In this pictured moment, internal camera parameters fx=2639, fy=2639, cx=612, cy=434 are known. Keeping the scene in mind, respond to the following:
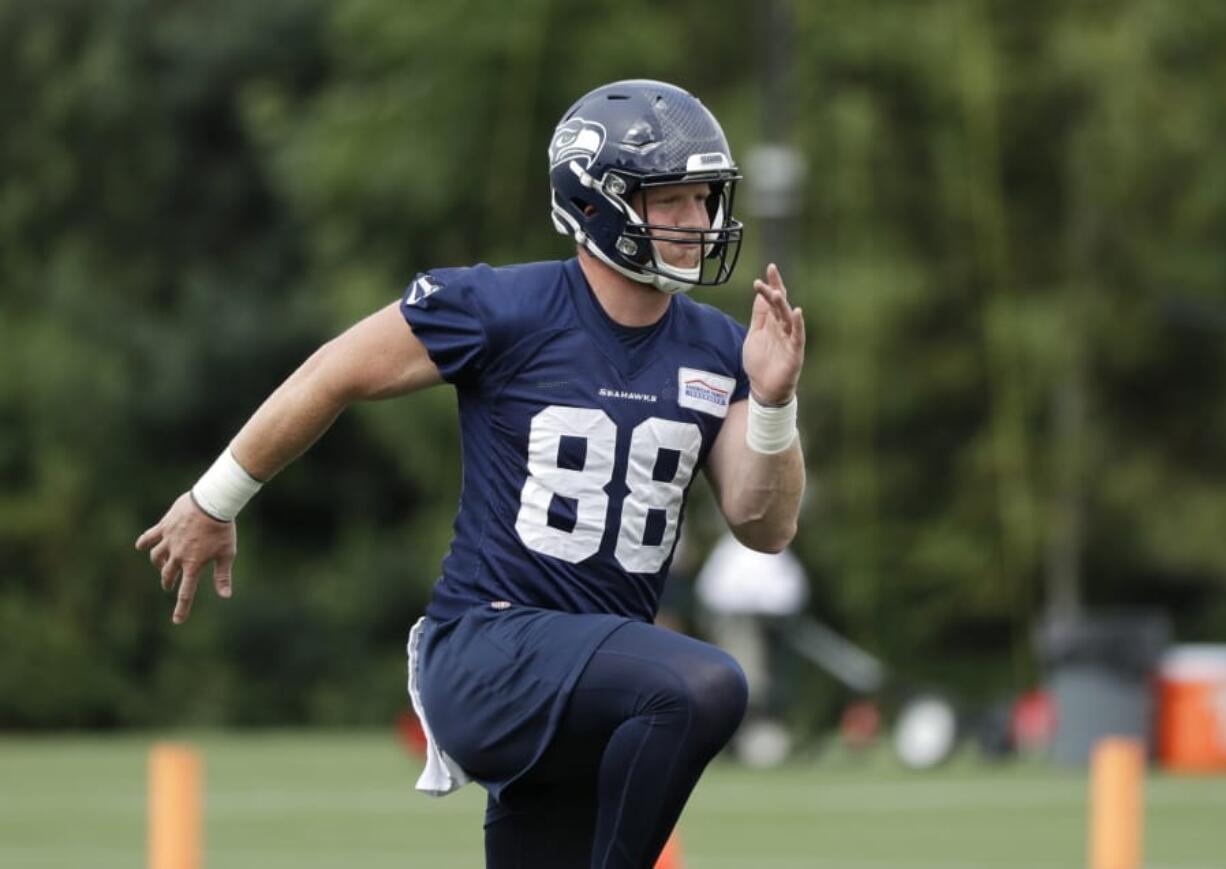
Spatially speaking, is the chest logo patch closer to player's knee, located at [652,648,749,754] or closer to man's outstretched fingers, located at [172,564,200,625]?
player's knee, located at [652,648,749,754]

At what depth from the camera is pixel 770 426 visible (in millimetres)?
5434

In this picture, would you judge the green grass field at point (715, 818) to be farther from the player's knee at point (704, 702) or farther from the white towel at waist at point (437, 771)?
the player's knee at point (704, 702)

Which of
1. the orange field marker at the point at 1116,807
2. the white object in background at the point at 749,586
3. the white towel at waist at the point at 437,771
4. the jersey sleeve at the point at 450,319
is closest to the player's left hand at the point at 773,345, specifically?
the jersey sleeve at the point at 450,319

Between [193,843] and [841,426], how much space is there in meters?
24.7

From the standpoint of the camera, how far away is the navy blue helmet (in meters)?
5.41

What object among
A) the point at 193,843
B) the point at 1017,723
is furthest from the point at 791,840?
the point at 1017,723

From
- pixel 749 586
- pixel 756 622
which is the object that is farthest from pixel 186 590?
pixel 756 622

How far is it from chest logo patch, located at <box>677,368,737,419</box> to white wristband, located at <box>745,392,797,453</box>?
0.09 meters

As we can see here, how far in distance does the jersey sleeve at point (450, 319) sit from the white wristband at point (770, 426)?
0.56m

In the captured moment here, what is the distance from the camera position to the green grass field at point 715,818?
37.4 feet

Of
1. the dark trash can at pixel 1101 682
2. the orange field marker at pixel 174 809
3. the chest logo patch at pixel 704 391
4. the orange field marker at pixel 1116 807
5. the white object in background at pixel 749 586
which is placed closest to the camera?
the chest logo patch at pixel 704 391

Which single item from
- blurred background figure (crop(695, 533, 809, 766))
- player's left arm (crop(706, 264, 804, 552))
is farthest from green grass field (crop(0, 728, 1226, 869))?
player's left arm (crop(706, 264, 804, 552))

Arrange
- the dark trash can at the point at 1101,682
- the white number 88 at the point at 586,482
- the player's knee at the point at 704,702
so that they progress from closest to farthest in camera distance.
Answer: the player's knee at the point at 704,702 < the white number 88 at the point at 586,482 < the dark trash can at the point at 1101,682

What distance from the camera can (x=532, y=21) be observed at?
99.5 feet
